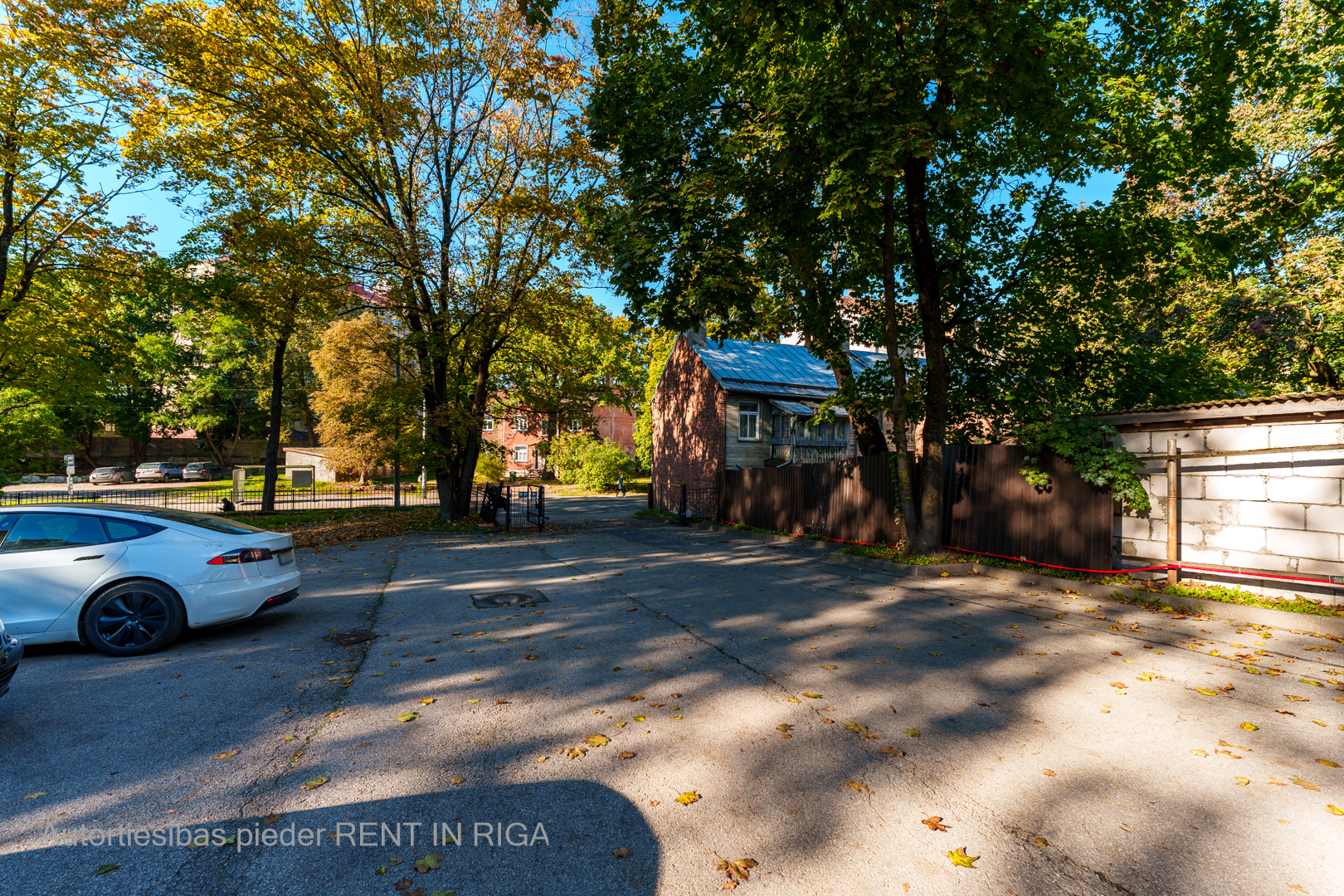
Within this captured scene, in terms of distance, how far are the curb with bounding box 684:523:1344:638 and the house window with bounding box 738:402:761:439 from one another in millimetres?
11027

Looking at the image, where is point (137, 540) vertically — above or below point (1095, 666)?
above

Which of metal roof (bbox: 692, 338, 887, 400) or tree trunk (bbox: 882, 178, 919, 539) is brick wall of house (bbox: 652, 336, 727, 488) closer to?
metal roof (bbox: 692, 338, 887, 400)

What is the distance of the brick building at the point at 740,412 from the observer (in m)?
24.0

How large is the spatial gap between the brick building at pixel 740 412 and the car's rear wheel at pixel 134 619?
18.3 m

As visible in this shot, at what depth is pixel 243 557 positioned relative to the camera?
21.0ft

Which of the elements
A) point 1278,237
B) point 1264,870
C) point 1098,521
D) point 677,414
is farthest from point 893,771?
point 677,414

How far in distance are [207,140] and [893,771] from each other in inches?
797

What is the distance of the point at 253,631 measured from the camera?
692 centimetres

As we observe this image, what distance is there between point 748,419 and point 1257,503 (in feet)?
56.6

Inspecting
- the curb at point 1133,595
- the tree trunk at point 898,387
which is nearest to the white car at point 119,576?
the curb at point 1133,595

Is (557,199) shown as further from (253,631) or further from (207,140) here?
(253,631)

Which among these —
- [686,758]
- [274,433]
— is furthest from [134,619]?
[274,433]

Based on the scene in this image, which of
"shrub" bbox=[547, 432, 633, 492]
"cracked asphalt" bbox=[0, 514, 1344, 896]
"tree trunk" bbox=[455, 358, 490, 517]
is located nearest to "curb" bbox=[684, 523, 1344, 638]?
"cracked asphalt" bbox=[0, 514, 1344, 896]

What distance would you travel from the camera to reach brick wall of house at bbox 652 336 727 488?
79.5ft
